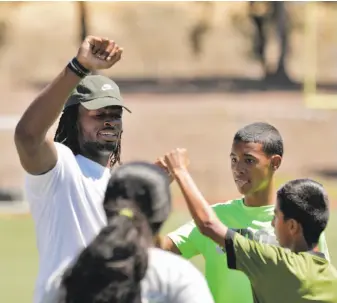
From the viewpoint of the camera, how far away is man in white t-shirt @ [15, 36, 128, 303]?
140 inches

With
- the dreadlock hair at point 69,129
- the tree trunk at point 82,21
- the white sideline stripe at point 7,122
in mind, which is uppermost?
the tree trunk at point 82,21

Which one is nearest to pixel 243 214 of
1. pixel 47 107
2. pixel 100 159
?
pixel 100 159

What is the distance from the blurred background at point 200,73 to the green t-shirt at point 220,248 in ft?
38.3

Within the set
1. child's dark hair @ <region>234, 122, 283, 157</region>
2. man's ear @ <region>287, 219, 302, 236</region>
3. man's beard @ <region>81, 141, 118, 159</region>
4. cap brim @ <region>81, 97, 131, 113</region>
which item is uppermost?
cap brim @ <region>81, 97, 131, 113</region>

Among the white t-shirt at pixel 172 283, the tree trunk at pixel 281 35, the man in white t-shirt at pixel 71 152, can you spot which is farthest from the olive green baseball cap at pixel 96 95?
the tree trunk at pixel 281 35

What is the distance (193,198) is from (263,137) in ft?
3.79

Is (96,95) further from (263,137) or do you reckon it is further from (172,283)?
(172,283)

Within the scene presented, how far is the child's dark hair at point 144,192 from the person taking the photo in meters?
3.08

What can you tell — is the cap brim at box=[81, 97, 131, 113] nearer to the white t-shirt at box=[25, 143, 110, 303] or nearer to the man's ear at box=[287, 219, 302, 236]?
the white t-shirt at box=[25, 143, 110, 303]

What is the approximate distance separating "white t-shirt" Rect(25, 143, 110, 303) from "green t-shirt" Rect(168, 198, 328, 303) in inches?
35.5

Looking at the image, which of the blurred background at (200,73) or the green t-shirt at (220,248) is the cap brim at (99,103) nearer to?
the green t-shirt at (220,248)

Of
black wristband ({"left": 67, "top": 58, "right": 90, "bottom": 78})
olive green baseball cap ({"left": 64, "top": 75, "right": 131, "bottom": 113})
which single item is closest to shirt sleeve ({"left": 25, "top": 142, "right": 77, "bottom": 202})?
black wristband ({"left": 67, "top": 58, "right": 90, "bottom": 78})

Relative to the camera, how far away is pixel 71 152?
12.9ft

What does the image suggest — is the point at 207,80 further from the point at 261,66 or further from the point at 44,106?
the point at 44,106
